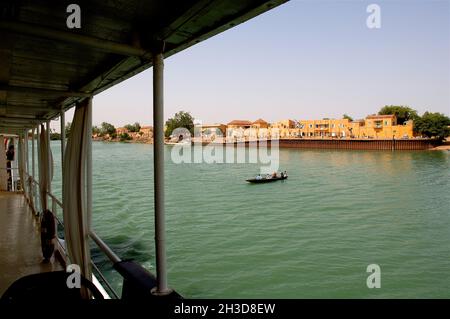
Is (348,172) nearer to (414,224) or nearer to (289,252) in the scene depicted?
(414,224)

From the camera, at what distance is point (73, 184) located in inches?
126

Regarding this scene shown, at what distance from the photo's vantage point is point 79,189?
10.3 feet

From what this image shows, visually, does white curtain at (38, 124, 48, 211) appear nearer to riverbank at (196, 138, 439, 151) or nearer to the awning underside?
the awning underside

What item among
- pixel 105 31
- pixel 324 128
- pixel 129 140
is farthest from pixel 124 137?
pixel 105 31

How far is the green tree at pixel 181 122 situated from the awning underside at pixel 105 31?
285 ft

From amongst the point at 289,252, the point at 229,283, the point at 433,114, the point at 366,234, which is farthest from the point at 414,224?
the point at 433,114

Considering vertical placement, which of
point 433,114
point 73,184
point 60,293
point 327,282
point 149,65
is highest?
point 433,114

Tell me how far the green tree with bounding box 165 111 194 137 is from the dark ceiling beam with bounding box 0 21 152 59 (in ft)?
287

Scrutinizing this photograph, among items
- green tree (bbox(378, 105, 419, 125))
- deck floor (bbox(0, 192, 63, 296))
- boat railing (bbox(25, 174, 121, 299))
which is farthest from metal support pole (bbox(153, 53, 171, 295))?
green tree (bbox(378, 105, 419, 125))

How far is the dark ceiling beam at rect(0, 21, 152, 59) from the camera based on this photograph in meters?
1.52

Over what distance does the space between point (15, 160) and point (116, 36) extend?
14606 millimetres

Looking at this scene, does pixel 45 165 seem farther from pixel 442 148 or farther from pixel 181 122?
pixel 181 122

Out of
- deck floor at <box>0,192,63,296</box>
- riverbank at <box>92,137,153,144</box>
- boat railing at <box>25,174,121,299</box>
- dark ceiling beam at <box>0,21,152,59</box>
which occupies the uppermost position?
riverbank at <box>92,137,153,144</box>

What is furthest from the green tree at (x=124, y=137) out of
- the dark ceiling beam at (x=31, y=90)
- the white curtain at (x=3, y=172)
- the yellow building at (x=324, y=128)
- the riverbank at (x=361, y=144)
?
the dark ceiling beam at (x=31, y=90)
